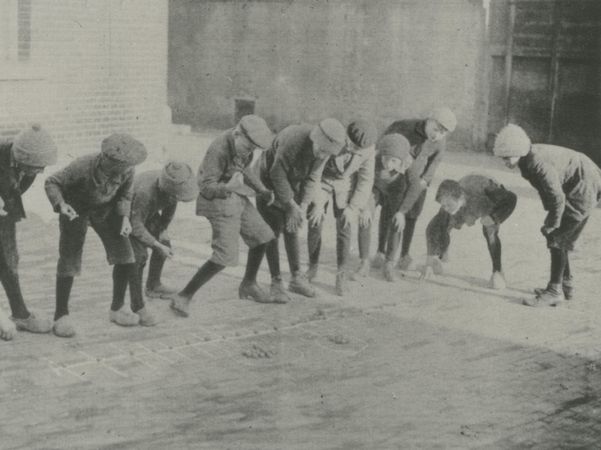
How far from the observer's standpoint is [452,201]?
30.5 ft

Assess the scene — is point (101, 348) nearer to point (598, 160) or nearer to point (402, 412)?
point (402, 412)


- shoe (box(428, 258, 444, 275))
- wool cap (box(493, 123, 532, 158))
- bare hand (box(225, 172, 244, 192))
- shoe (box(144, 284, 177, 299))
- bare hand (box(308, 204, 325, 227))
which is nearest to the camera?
bare hand (box(225, 172, 244, 192))

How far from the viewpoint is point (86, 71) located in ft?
41.1

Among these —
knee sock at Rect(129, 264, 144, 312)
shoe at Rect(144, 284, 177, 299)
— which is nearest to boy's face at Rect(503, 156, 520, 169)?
shoe at Rect(144, 284, 177, 299)

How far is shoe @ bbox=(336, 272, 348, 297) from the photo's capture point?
8906 mm

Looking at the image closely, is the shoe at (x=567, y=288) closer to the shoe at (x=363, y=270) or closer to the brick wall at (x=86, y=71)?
the shoe at (x=363, y=270)

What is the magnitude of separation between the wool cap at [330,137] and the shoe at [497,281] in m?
2.17

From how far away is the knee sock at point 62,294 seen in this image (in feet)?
23.7

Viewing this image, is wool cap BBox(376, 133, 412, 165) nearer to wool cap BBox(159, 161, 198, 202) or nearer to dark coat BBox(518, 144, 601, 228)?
dark coat BBox(518, 144, 601, 228)

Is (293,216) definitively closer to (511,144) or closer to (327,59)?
(511,144)

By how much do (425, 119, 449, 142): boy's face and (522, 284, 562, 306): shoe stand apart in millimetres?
1666

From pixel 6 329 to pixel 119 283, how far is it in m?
0.85

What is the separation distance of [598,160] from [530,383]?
10780mm

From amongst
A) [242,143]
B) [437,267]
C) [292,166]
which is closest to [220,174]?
[242,143]
